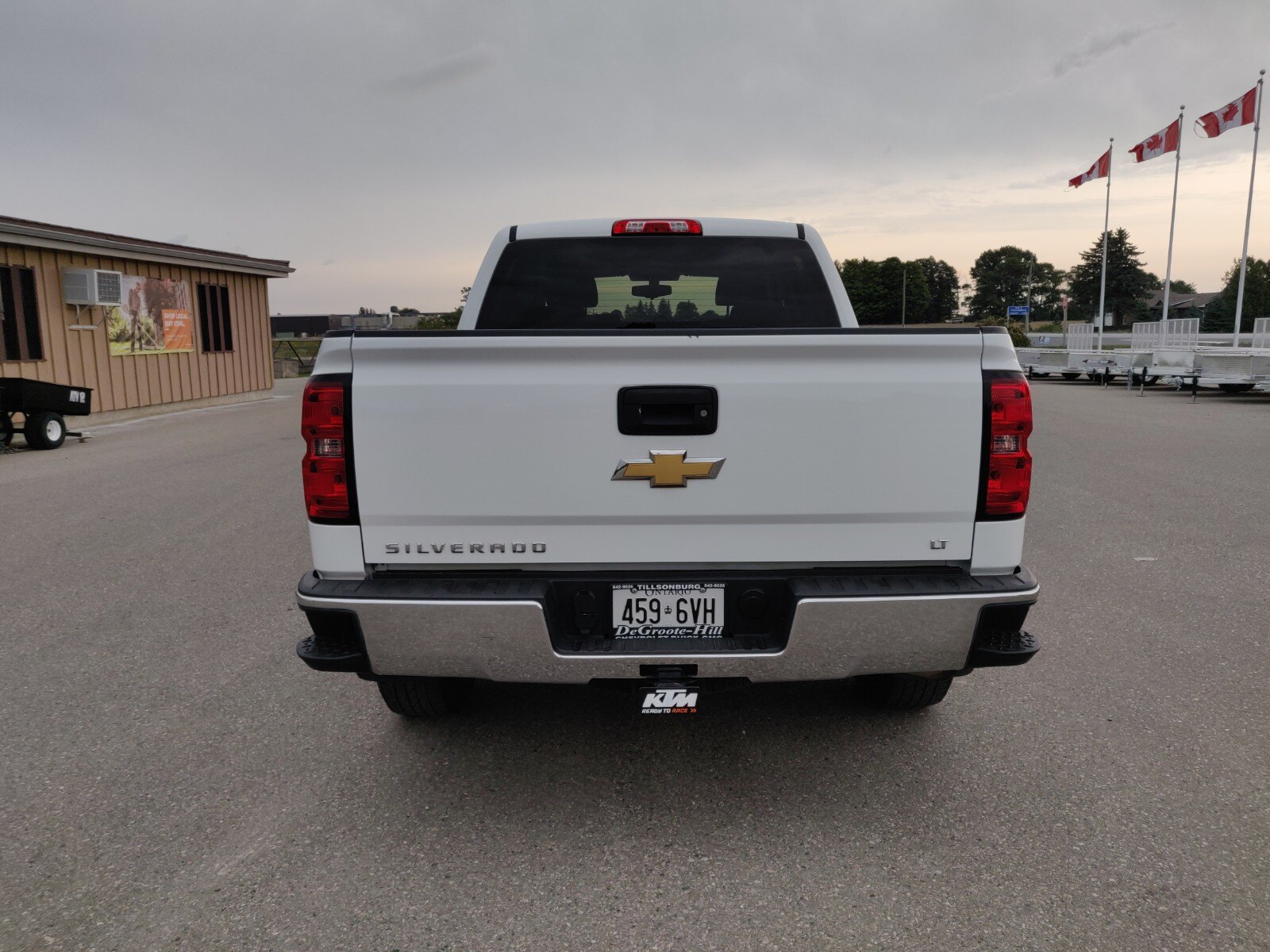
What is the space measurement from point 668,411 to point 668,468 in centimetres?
17

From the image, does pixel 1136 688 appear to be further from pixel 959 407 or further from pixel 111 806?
pixel 111 806

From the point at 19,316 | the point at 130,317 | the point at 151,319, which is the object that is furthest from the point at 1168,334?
the point at 19,316

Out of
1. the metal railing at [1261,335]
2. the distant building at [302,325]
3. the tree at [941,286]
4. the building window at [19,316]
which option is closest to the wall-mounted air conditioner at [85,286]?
the building window at [19,316]

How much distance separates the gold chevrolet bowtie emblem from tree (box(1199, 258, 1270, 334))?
101 m

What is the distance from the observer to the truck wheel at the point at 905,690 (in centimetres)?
345

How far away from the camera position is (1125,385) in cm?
2795

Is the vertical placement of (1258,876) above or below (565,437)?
below

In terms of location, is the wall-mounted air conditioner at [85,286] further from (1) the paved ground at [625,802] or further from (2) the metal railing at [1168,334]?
(2) the metal railing at [1168,334]

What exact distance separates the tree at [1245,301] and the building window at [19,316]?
96947 mm

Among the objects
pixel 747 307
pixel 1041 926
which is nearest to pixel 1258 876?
pixel 1041 926

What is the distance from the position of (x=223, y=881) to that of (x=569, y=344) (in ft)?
6.14

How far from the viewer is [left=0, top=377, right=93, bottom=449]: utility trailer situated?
505 inches

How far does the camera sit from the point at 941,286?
152375 millimetres

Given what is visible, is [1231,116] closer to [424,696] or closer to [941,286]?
[424,696]
